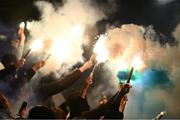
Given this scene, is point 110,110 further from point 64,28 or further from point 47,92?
point 64,28

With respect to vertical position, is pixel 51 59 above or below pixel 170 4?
below

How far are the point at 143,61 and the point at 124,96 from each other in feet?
1.15

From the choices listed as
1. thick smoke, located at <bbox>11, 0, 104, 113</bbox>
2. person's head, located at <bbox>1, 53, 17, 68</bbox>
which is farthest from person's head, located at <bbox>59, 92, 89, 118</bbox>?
person's head, located at <bbox>1, 53, 17, 68</bbox>

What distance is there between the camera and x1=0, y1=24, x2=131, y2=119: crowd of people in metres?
3.20

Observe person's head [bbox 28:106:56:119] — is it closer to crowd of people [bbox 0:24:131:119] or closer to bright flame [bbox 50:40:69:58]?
crowd of people [bbox 0:24:131:119]

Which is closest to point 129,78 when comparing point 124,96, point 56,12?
point 124,96

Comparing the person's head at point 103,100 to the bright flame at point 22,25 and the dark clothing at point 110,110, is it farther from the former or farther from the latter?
the bright flame at point 22,25

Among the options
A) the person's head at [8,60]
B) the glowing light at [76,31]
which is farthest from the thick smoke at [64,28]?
the person's head at [8,60]

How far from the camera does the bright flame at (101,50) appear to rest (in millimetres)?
3352

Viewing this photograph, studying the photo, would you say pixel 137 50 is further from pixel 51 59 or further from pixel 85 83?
pixel 51 59

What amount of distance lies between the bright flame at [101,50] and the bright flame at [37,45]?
1.70 feet

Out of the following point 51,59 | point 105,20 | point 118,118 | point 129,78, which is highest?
point 105,20

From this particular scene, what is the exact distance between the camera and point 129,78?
10.3 ft

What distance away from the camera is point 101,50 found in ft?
11.1
